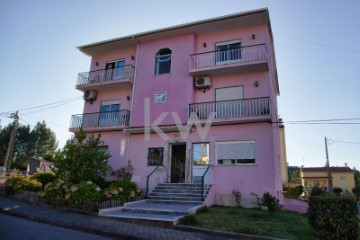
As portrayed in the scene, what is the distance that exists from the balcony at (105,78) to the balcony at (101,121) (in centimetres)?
193

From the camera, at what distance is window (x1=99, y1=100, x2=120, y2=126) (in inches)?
650

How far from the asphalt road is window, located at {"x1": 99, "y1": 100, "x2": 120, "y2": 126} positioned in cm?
934

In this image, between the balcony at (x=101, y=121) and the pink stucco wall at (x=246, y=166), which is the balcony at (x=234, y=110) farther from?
the balcony at (x=101, y=121)

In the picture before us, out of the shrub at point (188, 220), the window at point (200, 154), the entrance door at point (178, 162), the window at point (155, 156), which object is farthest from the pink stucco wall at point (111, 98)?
the shrub at point (188, 220)

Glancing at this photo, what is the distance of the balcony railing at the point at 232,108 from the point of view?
504 inches

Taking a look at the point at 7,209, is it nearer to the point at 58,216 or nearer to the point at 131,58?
the point at 58,216

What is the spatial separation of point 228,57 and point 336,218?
419 inches

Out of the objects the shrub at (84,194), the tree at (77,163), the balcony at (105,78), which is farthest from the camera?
the balcony at (105,78)

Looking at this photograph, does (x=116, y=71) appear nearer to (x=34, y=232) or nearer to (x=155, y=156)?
(x=155, y=156)

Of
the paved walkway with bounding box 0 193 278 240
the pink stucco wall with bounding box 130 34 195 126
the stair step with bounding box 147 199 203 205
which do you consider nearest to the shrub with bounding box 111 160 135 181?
the pink stucco wall with bounding box 130 34 195 126

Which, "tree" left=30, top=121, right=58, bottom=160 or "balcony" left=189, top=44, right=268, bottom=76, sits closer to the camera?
"balcony" left=189, top=44, right=268, bottom=76

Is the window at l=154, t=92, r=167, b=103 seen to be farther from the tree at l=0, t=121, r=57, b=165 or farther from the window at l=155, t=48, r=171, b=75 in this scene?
the tree at l=0, t=121, r=57, b=165

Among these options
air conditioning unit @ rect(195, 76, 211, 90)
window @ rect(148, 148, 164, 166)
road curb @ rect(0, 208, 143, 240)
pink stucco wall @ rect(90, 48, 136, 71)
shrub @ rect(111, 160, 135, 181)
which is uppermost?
pink stucco wall @ rect(90, 48, 136, 71)

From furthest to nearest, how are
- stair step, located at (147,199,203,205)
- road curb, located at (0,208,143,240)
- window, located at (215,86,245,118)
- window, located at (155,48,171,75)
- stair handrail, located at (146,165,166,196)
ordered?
1. window, located at (155,48,171,75)
2. stair handrail, located at (146,165,166,196)
3. window, located at (215,86,245,118)
4. stair step, located at (147,199,203,205)
5. road curb, located at (0,208,143,240)
